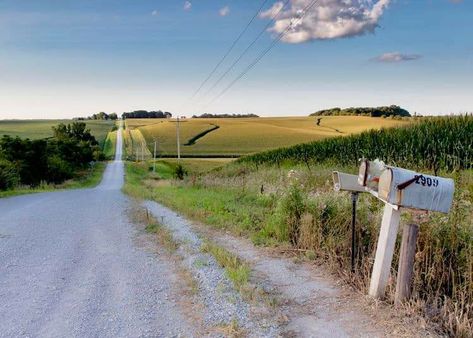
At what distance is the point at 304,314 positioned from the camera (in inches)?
184

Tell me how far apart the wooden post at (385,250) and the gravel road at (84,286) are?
1.99 metres

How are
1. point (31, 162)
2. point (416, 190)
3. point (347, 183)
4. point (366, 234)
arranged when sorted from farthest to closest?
point (31, 162), point (366, 234), point (347, 183), point (416, 190)

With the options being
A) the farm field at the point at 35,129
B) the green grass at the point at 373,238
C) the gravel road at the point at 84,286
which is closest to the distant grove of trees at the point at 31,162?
the gravel road at the point at 84,286

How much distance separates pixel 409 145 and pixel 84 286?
17.4 meters

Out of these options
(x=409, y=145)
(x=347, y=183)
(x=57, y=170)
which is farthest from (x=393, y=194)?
(x=57, y=170)

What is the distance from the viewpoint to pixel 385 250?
4.59m

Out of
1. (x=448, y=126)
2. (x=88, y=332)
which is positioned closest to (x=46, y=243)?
(x=88, y=332)

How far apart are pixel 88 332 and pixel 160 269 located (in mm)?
2326

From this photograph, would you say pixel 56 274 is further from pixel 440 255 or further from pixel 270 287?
pixel 440 255

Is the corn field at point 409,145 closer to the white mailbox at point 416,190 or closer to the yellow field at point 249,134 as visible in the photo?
the white mailbox at point 416,190

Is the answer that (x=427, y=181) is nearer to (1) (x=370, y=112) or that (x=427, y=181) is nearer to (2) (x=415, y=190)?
(2) (x=415, y=190)

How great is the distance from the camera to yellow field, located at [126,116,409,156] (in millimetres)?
74250

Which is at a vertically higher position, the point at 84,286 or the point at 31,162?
the point at 84,286

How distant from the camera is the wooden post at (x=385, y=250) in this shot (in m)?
4.58
